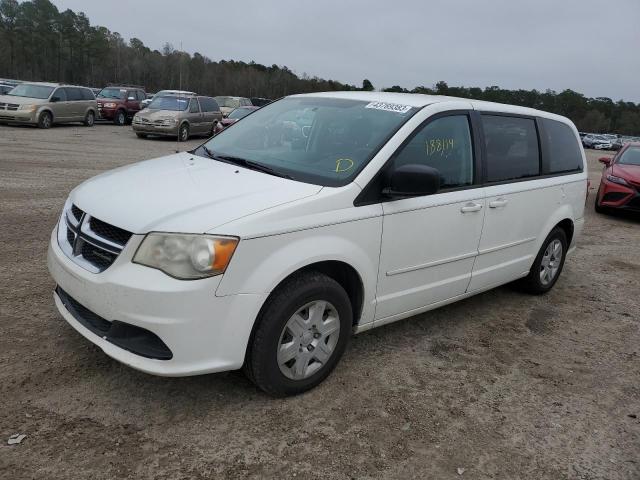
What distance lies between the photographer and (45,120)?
1980cm

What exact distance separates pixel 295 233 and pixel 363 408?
1.11m

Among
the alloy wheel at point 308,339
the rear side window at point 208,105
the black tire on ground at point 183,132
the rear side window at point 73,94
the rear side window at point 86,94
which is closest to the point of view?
the alloy wheel at point 308,339

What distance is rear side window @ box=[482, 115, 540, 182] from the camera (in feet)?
14.3

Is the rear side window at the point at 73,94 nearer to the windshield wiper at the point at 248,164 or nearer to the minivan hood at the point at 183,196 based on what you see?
the windshield wiper at the point at 248,164

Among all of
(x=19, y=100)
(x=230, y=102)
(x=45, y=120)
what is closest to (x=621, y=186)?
(x=45, y=120)

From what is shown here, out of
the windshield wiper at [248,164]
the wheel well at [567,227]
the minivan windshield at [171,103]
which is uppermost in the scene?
the minivan windshield at [171,103]

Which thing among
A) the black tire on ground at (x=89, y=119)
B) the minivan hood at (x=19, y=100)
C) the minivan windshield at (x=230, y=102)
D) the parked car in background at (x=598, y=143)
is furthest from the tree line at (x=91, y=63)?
the minivan hood at (x=19, y=100)

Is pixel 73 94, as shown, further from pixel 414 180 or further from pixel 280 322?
pixel 280 322

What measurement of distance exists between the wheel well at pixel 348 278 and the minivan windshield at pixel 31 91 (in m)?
19.9

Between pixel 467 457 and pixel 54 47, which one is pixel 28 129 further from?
pixel 54 47

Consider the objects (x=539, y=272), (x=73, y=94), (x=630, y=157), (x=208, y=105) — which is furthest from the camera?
(x=73, y=94)

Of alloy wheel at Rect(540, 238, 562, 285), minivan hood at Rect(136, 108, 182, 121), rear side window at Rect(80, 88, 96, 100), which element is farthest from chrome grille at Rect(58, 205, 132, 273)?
rear side window at Rect(80, 88, 96, 100)

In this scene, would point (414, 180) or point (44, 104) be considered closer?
point (414, 180)

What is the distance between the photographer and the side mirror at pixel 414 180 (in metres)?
3.29
